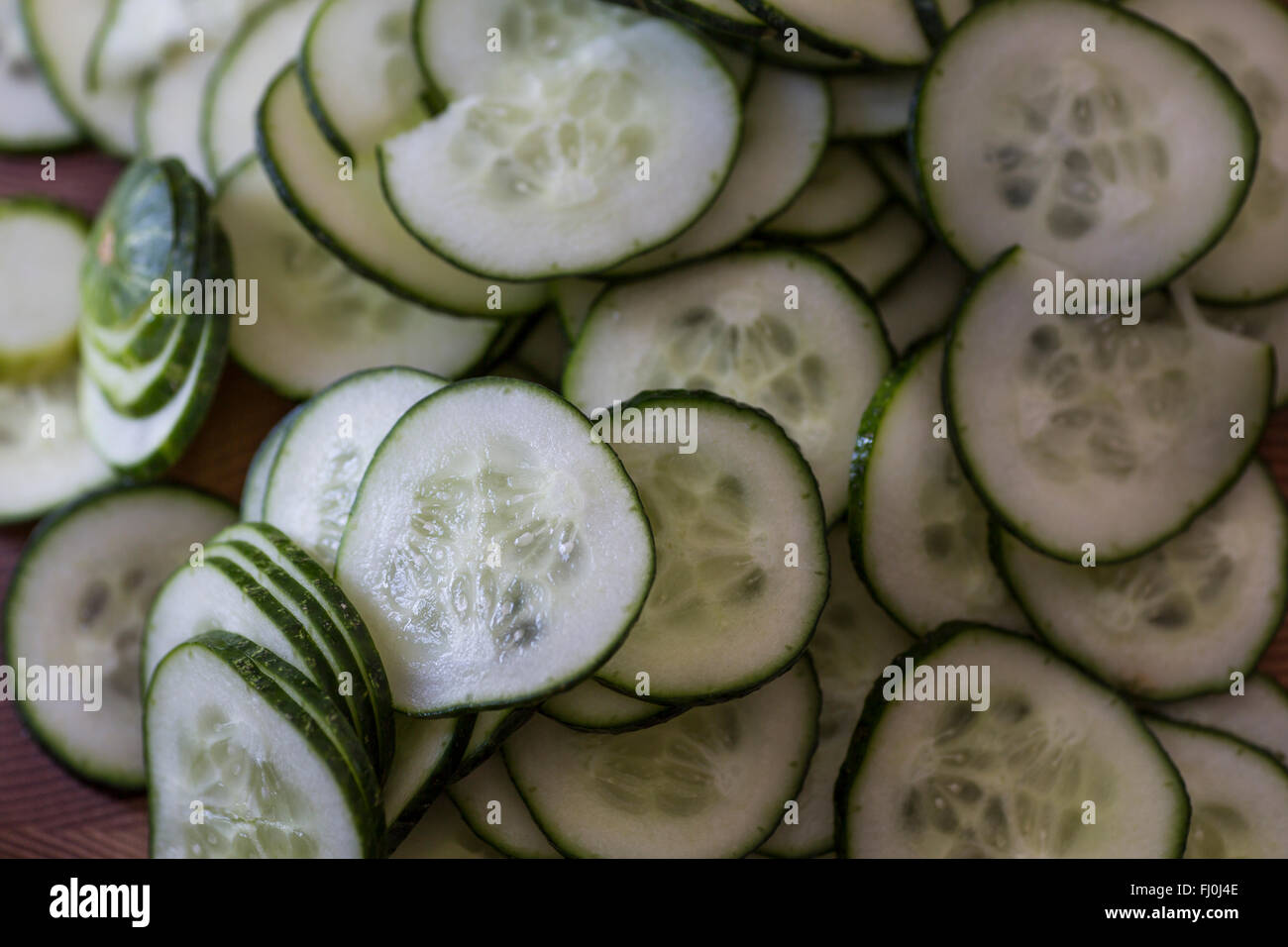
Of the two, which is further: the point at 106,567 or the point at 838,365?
the point at 106,567

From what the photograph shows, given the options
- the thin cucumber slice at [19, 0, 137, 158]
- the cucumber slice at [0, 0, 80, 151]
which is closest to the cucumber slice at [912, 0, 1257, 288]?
the thin cucumber slice at [19, 0, 137, 158]

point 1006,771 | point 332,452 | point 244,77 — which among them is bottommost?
point 1006,771

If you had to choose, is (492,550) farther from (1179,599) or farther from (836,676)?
(1179,599)

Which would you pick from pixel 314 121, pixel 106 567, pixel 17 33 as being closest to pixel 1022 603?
pixel 314 121

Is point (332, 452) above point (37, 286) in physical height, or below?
below

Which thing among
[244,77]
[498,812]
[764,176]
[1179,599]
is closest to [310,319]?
[244,77]

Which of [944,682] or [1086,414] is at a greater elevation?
[1086,414]
